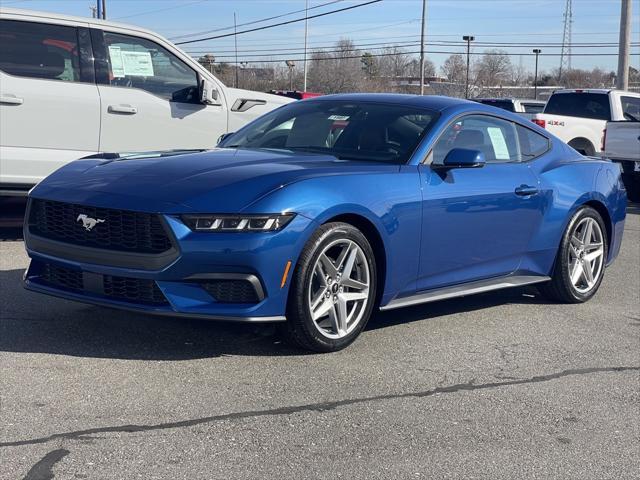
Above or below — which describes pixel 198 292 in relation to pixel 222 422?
above

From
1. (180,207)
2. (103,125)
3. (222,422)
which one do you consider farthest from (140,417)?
(103,125)

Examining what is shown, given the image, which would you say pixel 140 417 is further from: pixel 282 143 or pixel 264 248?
pixel 282 143

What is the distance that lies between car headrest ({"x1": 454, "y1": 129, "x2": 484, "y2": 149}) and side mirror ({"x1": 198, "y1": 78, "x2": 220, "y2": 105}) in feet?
12.3

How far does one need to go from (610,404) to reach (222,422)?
206 centimetres

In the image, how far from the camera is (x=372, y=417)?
4312 millimetres

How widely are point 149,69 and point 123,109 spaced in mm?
627

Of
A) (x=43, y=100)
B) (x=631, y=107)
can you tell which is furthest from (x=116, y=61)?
(x=631, y=107)

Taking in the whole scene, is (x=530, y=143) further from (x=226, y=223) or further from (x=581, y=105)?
(x=581, y=105)

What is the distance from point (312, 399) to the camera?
4.51m

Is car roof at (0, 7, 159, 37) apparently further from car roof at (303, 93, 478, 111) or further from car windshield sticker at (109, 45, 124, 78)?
car roof at (303, 93, 478, 111)

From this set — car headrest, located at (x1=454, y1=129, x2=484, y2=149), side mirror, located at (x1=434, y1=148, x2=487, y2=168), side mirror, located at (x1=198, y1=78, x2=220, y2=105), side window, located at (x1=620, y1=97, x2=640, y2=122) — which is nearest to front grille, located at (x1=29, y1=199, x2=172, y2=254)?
side mirror, located at (x1=434, y1=148, x2=487, y2=168)

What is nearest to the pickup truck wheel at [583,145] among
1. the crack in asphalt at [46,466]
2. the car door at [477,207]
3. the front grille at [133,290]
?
the car door at [477,207]

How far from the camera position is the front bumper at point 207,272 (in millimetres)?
4734

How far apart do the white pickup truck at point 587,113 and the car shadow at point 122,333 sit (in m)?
Result: 11.8
